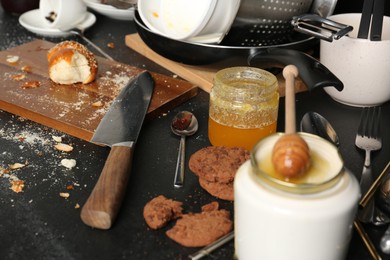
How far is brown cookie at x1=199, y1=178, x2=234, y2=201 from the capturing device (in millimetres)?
731

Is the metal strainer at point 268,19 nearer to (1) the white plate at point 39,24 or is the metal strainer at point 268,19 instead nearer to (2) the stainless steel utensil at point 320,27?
(2) the stainless steel utensil at point 320,27

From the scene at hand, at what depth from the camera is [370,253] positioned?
25.4 inches

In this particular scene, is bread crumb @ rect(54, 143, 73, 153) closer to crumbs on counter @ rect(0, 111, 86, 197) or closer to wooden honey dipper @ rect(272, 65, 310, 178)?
crumbs on counter @ rect(0, 111, 86, 197)

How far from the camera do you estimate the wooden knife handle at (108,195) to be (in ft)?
2.15

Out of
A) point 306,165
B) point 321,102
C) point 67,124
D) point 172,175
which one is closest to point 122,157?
point 172,175

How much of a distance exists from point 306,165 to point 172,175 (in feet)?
0.95

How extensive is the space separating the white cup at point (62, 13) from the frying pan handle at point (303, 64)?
1.82ft

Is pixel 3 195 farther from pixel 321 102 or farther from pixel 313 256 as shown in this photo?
pixel 321 102

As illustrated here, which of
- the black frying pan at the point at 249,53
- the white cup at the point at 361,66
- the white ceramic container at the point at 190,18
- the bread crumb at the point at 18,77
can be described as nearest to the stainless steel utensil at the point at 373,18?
the white cup at the point at 361,66

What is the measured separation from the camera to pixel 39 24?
137 centimetres

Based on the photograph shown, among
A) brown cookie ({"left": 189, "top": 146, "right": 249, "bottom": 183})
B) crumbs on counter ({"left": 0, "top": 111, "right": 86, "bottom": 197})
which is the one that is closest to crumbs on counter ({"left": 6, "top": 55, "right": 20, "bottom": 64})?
crumbs on counter ({"left": 0, "top": 111, "right": 86, "bottom": 197})

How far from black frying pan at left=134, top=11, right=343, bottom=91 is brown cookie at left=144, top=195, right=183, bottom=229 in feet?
0.90

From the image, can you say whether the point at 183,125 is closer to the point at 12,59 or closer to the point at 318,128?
the point at 318,128

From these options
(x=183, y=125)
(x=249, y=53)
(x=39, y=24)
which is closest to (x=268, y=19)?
(x=249, y=53)
